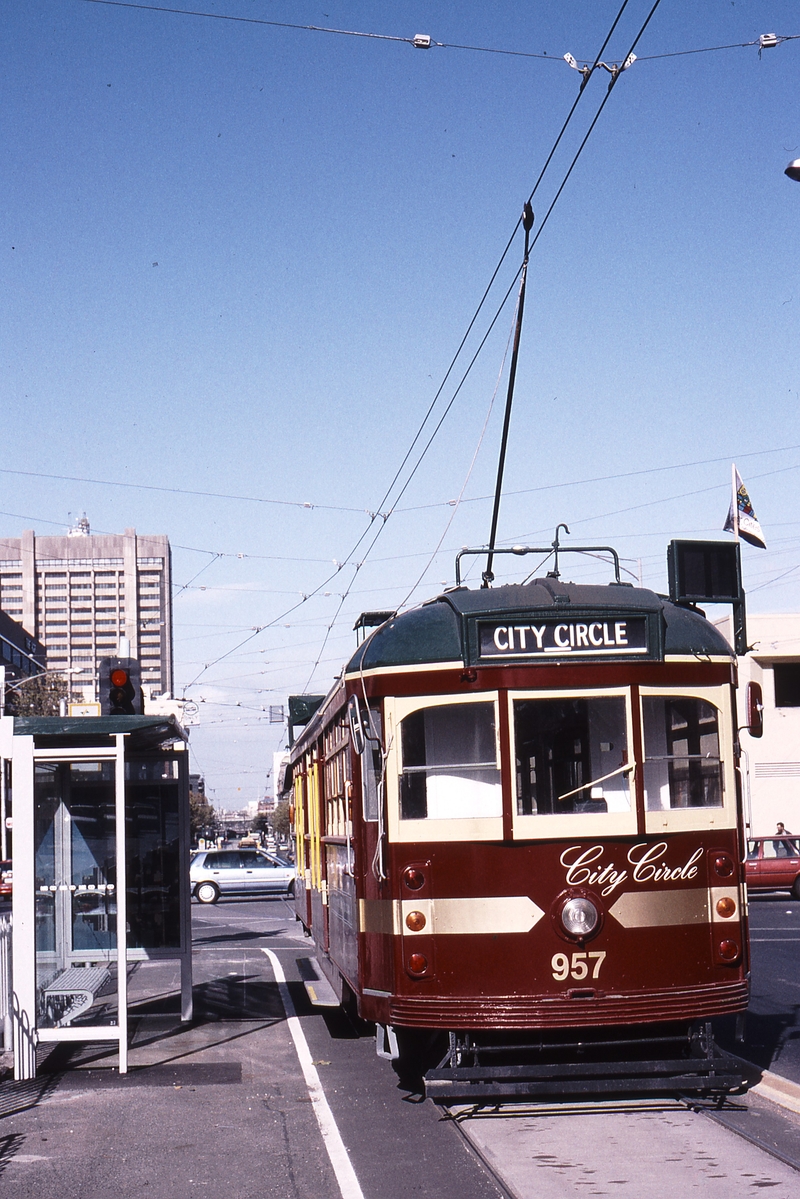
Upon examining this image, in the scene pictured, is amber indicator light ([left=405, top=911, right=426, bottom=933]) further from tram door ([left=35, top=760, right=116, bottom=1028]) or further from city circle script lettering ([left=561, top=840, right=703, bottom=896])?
tram door ([left=35, top=760, right=116, bottom=1028])

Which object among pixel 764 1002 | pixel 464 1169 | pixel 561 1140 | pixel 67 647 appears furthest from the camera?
pixel 67 647

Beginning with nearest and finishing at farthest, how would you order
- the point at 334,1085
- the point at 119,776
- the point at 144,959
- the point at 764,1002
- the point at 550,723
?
the point at 550,723, the point at 334,1085, the point at 119,776, the point at 144,959, the point at 764,1002

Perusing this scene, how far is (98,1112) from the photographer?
8898 mm

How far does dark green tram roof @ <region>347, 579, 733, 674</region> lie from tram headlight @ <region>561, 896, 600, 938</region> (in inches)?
58.0

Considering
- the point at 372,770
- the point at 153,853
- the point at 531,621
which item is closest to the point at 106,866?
the point at 153,853

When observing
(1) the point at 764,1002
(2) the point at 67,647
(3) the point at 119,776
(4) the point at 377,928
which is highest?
(2) the point at 67,647

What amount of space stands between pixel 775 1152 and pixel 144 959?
23.5ft

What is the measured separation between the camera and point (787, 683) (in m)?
43.7

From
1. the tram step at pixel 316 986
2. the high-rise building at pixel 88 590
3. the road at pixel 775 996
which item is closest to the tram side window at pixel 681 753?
the road at pixel 775 996

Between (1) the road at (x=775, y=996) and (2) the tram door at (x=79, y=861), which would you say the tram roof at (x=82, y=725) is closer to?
(2) the tram door at (x=79, y=861)

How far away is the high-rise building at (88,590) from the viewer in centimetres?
17600

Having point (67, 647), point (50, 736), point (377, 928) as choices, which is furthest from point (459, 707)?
point (67, 647)

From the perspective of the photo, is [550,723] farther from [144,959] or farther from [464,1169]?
[144,959]

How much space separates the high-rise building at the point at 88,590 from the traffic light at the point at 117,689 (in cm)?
16690
